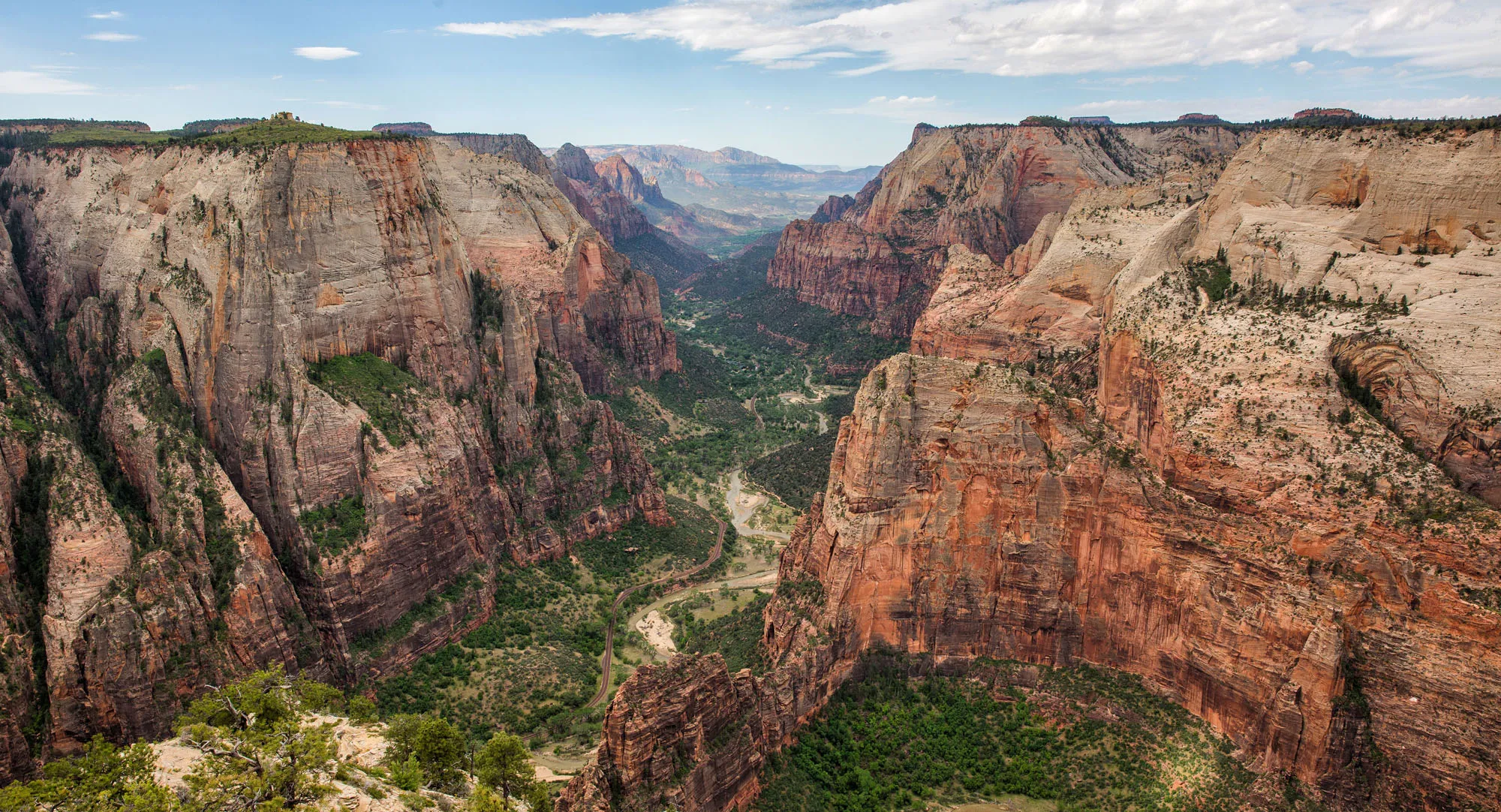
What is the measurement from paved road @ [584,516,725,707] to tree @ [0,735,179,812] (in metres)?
30.2

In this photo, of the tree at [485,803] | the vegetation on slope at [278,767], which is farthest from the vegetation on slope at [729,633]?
the tree at [485,803]

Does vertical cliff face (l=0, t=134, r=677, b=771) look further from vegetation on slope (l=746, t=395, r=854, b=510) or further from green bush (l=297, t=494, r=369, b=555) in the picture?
vegetation on slope (l=746, t=395, r=854, b=510)

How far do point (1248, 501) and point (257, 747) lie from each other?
4545 centimetres

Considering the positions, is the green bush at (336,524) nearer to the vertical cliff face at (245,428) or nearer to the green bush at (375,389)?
the vertical cliff face at (245,428)

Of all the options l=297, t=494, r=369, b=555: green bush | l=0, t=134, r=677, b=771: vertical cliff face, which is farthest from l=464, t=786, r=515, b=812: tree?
l=297, t=494, r=369, b=555: green bush

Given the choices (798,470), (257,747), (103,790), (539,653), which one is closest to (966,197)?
(798,470)

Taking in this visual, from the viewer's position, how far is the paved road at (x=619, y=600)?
63.8 metres

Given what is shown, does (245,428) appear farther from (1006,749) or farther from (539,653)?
(1006,749)

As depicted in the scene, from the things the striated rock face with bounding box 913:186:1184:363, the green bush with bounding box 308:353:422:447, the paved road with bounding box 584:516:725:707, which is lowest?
the paved road with bounding box 584:516:725:707

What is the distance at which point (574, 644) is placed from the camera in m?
67.8

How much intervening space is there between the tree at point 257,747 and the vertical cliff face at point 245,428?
5.94 m

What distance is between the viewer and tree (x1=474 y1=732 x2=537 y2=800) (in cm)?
4200

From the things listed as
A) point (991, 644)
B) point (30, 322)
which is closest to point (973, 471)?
point (991, 644)

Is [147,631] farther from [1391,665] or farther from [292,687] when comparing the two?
[1391,665]
